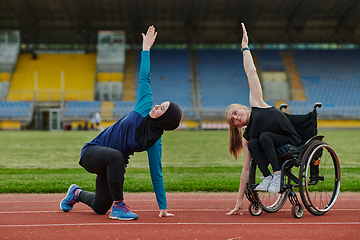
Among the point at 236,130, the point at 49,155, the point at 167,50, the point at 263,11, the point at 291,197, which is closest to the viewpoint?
the point at 291,197

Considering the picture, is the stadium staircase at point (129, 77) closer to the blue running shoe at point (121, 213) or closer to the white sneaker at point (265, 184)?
the blue running shoe at point (121, 213)

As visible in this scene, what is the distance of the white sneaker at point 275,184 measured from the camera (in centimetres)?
415

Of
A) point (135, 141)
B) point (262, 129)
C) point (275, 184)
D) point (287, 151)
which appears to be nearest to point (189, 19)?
point (262, 129)

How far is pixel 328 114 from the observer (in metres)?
32.9

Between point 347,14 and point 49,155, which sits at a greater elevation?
point 347,14

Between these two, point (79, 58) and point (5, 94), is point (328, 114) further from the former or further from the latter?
point (5, 94)

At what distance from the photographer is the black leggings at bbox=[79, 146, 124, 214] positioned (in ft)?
13.5

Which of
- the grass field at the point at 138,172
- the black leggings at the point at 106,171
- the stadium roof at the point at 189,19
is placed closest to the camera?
the black leggings at the point at 106,171

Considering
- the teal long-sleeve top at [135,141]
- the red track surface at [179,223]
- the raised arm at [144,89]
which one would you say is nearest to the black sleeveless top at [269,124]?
the red track surface at [179,223]

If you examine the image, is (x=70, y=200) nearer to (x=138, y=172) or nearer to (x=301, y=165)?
(x=301, y=165)

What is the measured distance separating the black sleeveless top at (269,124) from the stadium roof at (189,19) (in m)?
32.3

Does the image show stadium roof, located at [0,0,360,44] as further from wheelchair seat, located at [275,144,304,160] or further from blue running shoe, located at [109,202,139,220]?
blue running shoe, located at [109,202,139,220]

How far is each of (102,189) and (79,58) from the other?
121 feet

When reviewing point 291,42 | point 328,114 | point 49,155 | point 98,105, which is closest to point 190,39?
point 291,42
